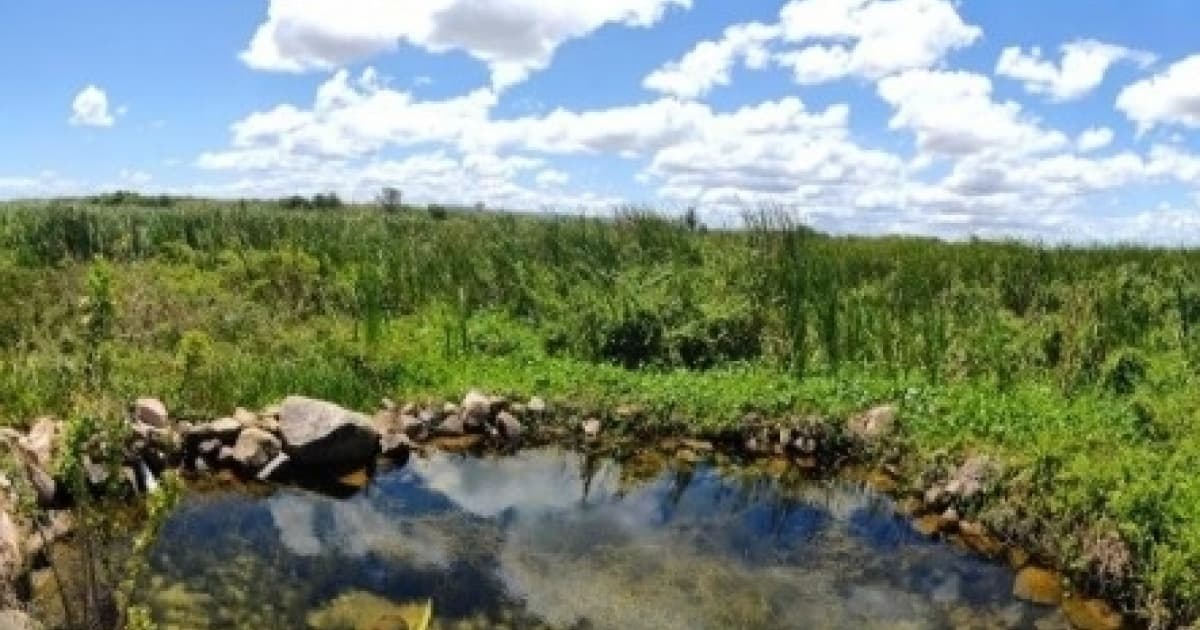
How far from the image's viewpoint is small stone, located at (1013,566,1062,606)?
8.71m

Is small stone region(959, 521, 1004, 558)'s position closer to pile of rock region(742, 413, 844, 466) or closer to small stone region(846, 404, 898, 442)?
small stone region(846, 404, 898, 442)

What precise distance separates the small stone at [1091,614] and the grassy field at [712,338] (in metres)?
0.21

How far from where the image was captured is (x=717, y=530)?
10070mm

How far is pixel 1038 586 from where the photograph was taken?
8914 mm

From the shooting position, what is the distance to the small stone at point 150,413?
1097 centimetres

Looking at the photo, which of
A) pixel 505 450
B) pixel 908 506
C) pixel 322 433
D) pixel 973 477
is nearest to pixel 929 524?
pixel 908 506

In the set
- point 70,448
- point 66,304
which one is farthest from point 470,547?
point 66,304

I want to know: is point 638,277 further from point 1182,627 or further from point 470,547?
point 1182,627

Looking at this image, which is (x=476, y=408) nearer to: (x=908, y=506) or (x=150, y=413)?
(x=150, y=413)

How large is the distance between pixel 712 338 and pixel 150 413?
689cm

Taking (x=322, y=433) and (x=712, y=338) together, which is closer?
(x=322, y=433)

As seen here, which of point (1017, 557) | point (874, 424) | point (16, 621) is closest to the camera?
point (16, 621)

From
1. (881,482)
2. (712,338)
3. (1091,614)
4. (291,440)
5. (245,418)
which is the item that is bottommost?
(1091,614)

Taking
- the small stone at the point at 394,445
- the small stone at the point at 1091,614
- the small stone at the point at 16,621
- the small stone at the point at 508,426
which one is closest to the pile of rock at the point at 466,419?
the small stone at the point at 508,426
